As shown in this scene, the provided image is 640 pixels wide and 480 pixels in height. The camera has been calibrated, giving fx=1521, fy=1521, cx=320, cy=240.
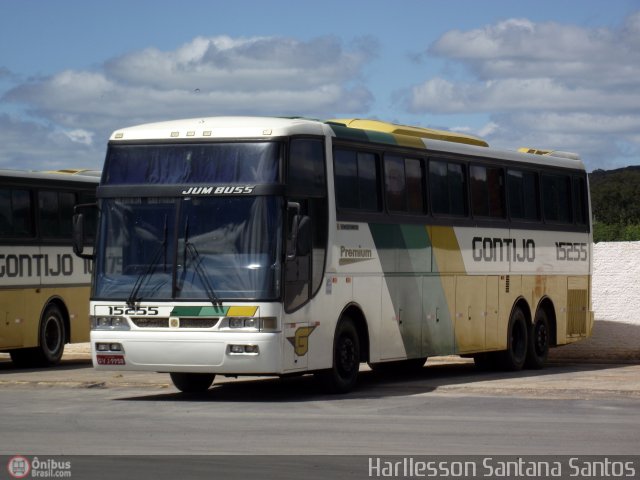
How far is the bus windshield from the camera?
18234mm

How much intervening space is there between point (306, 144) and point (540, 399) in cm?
438

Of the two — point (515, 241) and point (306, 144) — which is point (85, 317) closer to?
point (515, 241)

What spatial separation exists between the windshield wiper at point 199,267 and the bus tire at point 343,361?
Answer: 6.74 ft

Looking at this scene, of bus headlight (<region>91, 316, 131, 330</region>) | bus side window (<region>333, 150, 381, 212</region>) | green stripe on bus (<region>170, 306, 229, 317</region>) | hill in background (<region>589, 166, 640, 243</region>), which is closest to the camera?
green stripe on bus (<region>170, 306, 229, 317</region>)

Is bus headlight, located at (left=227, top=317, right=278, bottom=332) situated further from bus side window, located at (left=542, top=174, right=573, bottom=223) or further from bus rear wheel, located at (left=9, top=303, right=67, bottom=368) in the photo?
bus side window, located at (left=542, top=174, right=573, bottom=223)

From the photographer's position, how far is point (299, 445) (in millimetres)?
13617

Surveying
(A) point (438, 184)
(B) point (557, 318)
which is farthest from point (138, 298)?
(B) point (557, 318)

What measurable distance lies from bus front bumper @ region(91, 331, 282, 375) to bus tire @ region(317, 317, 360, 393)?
155cm

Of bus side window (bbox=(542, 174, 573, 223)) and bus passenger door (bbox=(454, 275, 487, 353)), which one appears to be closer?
bus passenger door (bbox=(454, 275, 487, 353))

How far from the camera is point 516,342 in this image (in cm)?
2578

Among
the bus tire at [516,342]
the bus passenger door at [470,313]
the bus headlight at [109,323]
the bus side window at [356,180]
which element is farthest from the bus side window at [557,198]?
the bus headlight at [109,323]

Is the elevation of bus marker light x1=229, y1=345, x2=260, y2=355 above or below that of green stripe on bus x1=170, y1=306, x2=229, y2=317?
below

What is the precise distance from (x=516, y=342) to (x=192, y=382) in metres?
7.29

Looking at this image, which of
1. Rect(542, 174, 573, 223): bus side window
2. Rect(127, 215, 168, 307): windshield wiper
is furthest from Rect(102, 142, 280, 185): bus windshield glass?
Rect(542, 174, 573, 223): bus side window
